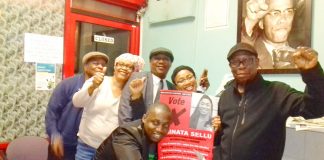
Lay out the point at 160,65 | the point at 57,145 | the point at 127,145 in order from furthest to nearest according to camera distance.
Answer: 1. the point at 57,145
2. the point at 160,65
3. the point at 127,145

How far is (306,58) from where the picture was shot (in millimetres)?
1439

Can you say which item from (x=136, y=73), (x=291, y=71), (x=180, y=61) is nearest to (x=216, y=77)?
(x=180, y=61)

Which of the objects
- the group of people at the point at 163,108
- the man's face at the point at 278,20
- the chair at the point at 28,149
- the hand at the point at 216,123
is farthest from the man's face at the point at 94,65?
the man's face at the point at 278,20

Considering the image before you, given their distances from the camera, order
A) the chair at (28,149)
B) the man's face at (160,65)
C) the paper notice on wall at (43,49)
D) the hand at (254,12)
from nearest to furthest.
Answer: the man's face at (160,65) < the chair at (28,149) < the hand at (254,12) < the paper notice on wall at (43,49)

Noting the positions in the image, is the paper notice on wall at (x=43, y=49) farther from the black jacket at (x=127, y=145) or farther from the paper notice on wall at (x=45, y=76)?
the black jacket at (x=127, y=145)

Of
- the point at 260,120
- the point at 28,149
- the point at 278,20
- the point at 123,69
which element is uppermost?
the point at 278,20

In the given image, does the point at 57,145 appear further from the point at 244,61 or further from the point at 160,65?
the point at 244,61

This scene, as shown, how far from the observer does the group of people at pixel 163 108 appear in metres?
1.60

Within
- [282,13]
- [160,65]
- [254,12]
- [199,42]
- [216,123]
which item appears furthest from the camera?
[199,42]

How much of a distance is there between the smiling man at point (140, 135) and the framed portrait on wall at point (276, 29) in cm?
Answer: 132

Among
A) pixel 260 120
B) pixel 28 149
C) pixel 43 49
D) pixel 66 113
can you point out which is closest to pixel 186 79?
pixel 260 120

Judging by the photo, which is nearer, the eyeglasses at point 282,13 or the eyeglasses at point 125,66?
the eyeglasses at point 125,66

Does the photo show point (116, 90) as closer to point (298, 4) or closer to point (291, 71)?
point (291, 71)

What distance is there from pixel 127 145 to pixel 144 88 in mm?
558
